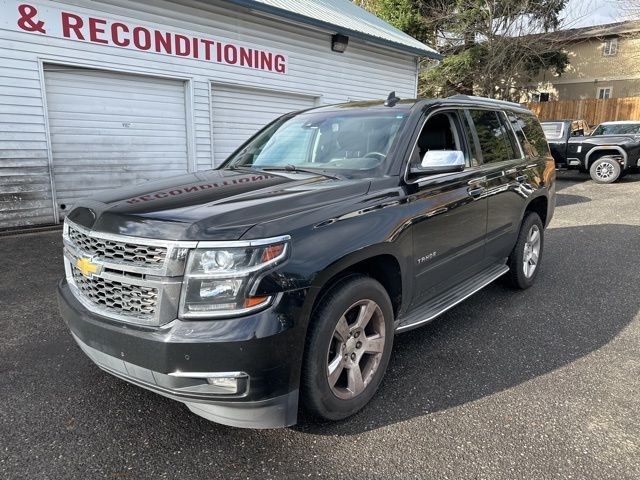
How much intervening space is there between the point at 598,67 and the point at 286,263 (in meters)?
36.5

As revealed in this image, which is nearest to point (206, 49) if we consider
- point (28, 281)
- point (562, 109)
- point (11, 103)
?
point (11, 103)

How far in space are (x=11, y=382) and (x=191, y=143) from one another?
6.70m

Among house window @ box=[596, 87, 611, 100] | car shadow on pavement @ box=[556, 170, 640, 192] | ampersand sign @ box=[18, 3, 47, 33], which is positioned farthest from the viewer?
house window @ box=[596, 87, 611, 100]

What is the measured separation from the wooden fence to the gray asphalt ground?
896 inches

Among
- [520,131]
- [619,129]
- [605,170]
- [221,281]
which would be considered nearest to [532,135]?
[520,131]

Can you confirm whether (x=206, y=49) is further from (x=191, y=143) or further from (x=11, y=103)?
(x=11, y=103)

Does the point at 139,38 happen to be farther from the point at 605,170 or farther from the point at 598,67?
the point at 598,67

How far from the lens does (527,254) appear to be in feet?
16.5

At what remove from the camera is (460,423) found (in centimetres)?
274

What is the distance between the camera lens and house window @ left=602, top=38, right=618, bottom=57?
31156mm

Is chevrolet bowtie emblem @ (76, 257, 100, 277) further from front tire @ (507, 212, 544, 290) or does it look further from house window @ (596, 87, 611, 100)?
house window @ (596, 87, 611, 100)

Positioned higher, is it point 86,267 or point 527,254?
point 86,267

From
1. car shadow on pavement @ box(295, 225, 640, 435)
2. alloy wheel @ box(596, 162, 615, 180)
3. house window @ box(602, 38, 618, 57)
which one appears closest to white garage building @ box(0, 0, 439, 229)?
car shadow on pavement @ box(295, 225, 640, 435)

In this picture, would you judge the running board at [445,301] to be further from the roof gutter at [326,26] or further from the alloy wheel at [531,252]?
the roof gutter at [326,26]
